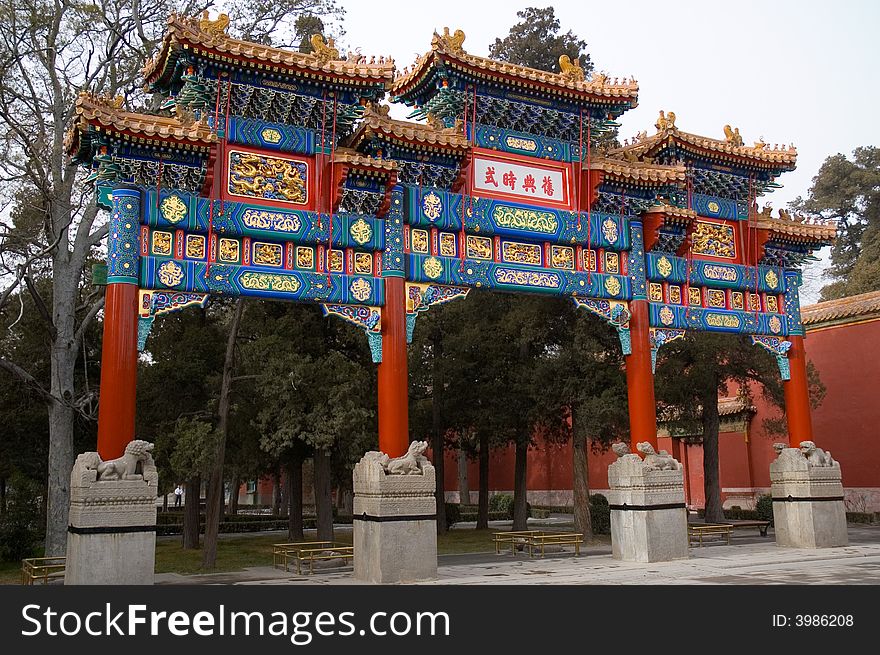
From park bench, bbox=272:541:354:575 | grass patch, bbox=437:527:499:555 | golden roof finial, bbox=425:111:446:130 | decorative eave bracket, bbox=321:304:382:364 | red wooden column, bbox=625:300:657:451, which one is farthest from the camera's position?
grass patch, bbox=437:527:499:555

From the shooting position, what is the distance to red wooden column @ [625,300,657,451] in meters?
16.8

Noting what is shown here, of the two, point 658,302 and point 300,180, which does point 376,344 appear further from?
point 658,302

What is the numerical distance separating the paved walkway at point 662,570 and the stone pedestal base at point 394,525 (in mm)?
450

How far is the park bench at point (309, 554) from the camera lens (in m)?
16.3

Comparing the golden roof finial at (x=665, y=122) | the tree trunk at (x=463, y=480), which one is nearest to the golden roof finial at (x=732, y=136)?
the golden roof finial at (x=665, y=122)

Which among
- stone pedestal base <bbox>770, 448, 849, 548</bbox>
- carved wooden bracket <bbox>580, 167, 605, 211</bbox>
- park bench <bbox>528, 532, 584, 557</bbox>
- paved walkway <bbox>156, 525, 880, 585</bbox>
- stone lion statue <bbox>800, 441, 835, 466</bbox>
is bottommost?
paved walkway <bbox>156, 525, 880, 585</bbox>

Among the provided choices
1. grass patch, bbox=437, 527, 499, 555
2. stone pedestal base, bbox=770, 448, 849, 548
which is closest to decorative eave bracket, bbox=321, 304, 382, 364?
grass patch, bbox=437, 527, 499, 555

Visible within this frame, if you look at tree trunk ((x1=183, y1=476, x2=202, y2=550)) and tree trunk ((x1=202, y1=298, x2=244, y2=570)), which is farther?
tree trunk ((x1=183, y1=476, x2=202, y2=550))

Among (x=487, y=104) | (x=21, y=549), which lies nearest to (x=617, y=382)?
(x=487, y=104)

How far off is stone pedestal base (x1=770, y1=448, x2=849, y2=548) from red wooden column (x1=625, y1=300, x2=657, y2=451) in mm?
3731

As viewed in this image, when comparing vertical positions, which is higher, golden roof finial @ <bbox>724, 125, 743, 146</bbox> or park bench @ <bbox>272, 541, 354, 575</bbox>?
golden roof finial @ <bbox>724, 125, 743, 146</bbox>

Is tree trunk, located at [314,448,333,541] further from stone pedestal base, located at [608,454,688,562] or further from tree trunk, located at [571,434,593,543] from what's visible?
stone pedestal base, located at [608,454,688,562]

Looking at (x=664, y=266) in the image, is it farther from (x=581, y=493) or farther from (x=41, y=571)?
(x=41, y=571)

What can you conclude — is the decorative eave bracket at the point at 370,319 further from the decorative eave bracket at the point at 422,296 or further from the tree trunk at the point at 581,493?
the tree trunk at the point at 581,493
